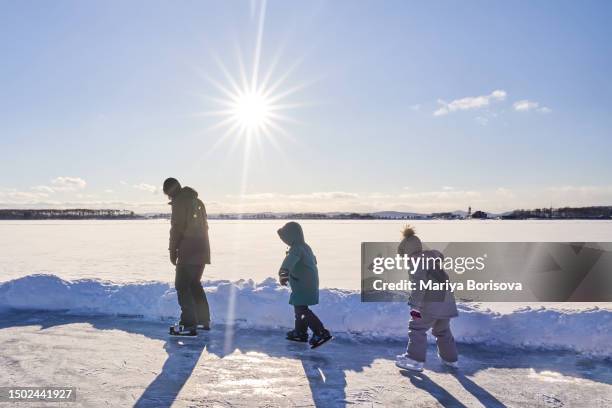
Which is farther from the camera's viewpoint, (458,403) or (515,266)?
(515,266)

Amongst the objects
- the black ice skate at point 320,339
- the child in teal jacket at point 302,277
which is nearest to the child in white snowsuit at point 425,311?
the black ice skate at point 320,339

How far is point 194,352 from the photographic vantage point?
518cm

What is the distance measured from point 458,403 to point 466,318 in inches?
87.2

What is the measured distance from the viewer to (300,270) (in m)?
5.53

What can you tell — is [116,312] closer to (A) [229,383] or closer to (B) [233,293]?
(B) [233,293]

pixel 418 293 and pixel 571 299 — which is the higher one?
pixel 418 293

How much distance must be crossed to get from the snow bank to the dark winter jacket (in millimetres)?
1310

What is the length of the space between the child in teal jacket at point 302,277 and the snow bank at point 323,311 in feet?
2.67

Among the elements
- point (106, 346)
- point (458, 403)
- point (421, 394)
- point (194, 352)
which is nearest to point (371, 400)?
point (421, 394)

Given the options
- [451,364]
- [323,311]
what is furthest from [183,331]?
[451,364]

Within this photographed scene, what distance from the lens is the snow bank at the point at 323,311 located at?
5.54 meters

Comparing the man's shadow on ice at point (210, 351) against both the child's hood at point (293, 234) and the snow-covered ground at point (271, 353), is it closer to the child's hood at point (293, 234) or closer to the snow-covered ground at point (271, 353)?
the snow-covered ground at point (271, 353)

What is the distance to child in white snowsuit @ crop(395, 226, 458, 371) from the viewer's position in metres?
4.66

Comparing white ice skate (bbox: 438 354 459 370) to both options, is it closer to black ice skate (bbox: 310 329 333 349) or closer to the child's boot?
black ice skate (bbox: 310 329 333 349)
